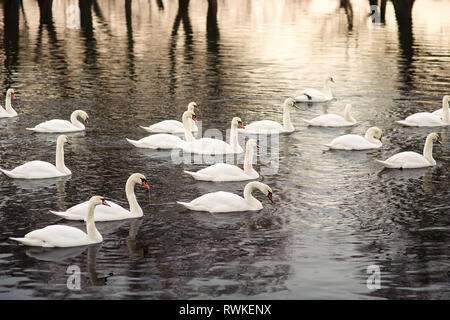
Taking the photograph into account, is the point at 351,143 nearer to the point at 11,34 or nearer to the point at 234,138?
the point at 234,138

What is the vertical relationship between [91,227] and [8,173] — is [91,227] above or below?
above

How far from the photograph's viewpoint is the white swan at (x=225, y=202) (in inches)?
802

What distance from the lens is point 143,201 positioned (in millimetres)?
21516

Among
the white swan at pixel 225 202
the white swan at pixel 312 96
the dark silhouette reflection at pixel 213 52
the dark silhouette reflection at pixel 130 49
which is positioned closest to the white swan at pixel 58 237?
the white swan at pixel 225 202

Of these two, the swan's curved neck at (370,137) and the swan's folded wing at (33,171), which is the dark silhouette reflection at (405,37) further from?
the swan's folded wing at (33,171)

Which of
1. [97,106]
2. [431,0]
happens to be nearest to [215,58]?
[97,106]

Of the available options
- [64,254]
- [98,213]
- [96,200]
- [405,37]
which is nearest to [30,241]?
[64,254]

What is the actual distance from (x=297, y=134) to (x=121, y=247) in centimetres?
1363

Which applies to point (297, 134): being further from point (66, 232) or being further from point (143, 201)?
point (66, 232)

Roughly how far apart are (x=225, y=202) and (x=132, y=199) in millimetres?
2323

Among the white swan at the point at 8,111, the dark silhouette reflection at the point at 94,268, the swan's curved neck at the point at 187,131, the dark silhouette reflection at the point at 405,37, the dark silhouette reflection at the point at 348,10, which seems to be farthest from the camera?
the dark silhouette reflection at the point at 348,10

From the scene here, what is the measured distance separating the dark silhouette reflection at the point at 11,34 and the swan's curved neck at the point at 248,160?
20639mm

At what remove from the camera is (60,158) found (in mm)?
23781

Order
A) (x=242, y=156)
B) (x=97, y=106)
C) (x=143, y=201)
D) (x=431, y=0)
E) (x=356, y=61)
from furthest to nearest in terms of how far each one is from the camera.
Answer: (x=431, y=0), (x=356, y=61), (x=97, y=106), (x=242, y=156), (x=143, y=201)
